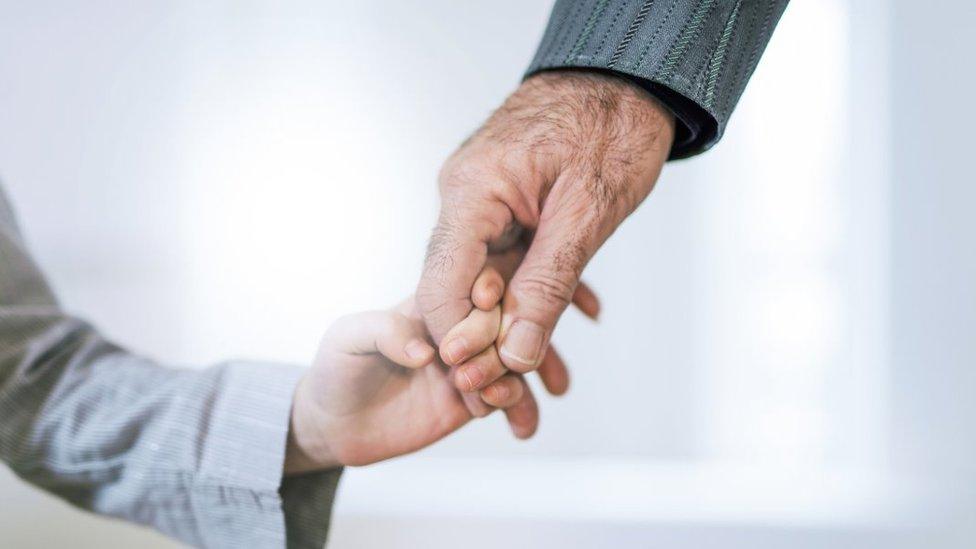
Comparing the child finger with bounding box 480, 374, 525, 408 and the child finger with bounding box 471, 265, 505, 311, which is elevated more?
the child finger with bounding box 471, 265, 505, 311

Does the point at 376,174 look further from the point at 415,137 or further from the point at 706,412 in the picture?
the point at 706,412

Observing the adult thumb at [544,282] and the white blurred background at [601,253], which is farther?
the white blurred background at [601,253]

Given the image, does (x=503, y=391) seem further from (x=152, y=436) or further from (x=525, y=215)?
(x=152, y=436)

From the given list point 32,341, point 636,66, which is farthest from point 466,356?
point 32,341

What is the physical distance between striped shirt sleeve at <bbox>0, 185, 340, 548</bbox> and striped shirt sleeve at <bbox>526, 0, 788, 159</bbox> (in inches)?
13.4

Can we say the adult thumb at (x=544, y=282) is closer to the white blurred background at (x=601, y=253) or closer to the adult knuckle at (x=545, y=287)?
the adult knuckle at (x=545, y=287)

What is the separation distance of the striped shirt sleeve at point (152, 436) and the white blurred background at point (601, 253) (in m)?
0.96

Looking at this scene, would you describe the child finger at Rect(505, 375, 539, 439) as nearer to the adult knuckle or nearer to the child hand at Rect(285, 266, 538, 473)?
the child hand at Rect(285, 266, 538, 473)

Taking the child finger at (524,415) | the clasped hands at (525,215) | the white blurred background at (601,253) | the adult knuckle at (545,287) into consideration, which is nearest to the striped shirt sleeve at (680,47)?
the clasped hands at (525,215)

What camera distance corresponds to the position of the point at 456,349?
456 millimetres

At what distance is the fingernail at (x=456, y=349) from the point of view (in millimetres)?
455

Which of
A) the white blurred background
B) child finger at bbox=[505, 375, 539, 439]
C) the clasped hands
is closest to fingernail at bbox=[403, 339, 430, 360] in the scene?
the clasped hands

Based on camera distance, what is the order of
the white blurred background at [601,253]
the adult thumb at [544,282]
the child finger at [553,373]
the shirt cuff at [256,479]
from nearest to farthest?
the adult thumb at [544,282], the shirt cuff at [256,479], the child finger at [553,373], the white blurred background at [601,253]

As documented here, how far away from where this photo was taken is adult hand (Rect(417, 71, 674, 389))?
44cm
